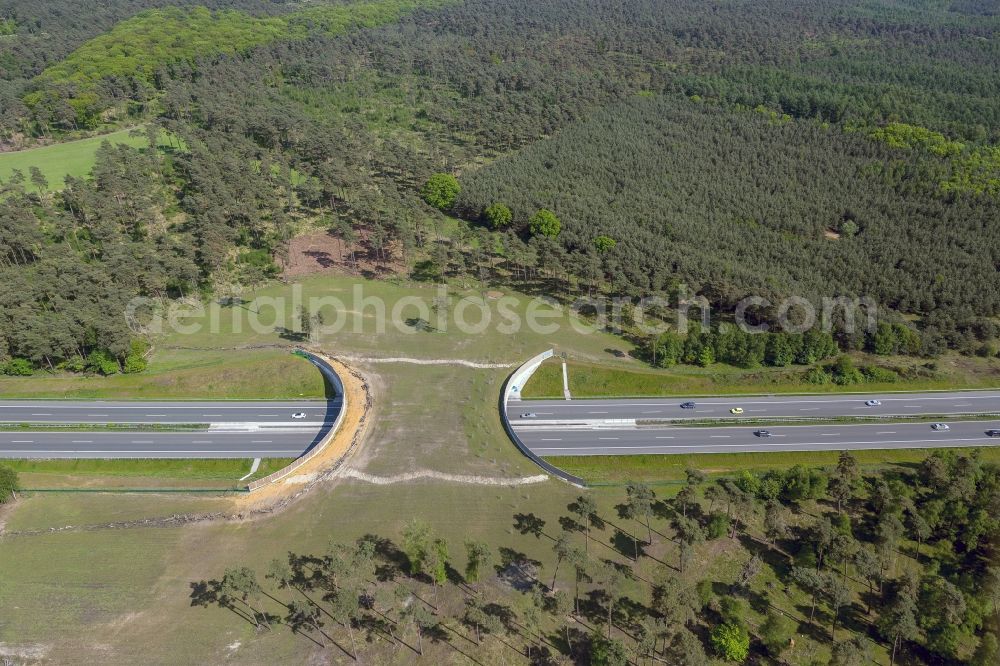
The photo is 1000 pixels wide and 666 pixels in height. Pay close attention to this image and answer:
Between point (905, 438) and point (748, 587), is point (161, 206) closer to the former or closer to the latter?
point (748, 587)

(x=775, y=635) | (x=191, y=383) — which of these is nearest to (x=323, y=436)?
(x=191, y=383)

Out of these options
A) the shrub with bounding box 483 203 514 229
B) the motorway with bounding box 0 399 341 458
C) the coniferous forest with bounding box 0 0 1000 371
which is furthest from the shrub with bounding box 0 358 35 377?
the shrub with bounding box 483 203 514 229

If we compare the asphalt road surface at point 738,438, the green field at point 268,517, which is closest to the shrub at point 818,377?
the asphalt road surface at point 738,438

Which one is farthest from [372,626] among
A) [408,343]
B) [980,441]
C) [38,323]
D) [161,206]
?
[161,206]

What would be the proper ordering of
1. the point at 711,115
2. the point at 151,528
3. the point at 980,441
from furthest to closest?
the point at 711,115 → the point at 980,441 → the point at 151,528

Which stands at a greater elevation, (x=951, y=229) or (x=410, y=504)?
(x=951, y=229)

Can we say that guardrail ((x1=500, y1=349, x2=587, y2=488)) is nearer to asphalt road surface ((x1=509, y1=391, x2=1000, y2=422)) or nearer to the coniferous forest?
asphalt road surface ((x1=509, y1=391, x2=1000, y2=422))

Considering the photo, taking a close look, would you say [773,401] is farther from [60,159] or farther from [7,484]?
[60,159]

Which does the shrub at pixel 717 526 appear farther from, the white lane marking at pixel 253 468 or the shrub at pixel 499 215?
→ the shrub at pixel 499 215
